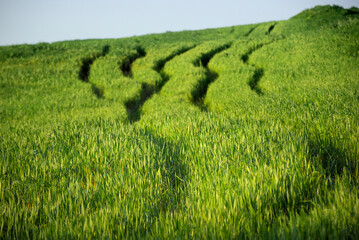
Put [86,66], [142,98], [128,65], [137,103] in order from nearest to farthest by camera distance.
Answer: [137,103], [142,98], [86,66], [128,65]

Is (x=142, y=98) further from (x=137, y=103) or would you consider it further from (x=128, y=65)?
(x=128, y=65)

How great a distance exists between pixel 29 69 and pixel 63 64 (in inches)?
75.3

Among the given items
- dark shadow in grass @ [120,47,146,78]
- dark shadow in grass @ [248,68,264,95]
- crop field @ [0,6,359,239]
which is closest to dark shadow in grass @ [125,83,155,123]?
crop field @ [0,6,359,239]

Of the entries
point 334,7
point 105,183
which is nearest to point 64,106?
point 105,183

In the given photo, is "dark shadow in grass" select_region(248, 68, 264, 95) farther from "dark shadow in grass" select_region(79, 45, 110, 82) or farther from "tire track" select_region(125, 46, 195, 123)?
"dark shadow in grass" select_region(79, 45, 110, 82)

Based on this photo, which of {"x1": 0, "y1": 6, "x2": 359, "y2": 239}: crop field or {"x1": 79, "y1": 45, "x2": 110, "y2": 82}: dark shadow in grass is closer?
{"x1": 0, "y1": 6, "x2": 359, "y2": 239}: crop field

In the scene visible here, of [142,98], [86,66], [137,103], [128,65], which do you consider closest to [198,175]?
[137,103]

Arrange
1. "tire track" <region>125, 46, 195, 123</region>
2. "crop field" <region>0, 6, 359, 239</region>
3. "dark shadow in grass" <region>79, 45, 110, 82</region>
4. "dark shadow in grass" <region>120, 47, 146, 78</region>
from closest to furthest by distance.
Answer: "crop field" <region>0, 6, 359, 239</region>, "tire track" <region>125, 46, 195, 123</region>, "dark shadow in grass" <region>79, 45, 110, 82</region>, "dark shadow in grass" <region>120, 47, 146, 78</region>

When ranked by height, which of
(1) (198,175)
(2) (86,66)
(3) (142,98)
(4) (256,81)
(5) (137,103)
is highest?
(2) (86,66)

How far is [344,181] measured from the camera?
5.89 feet

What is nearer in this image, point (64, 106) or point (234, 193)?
point (234, 193)

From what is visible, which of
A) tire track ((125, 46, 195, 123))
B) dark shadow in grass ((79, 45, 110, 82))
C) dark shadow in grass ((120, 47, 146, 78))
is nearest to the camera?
tire track ((125, 46, 195, 123))

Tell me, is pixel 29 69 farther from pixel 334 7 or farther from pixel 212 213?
pixel 334 7

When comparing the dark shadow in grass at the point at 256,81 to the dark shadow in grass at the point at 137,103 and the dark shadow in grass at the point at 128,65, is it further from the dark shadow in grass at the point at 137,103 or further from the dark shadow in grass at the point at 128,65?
the dark shadow in grass at the point at 128,65
